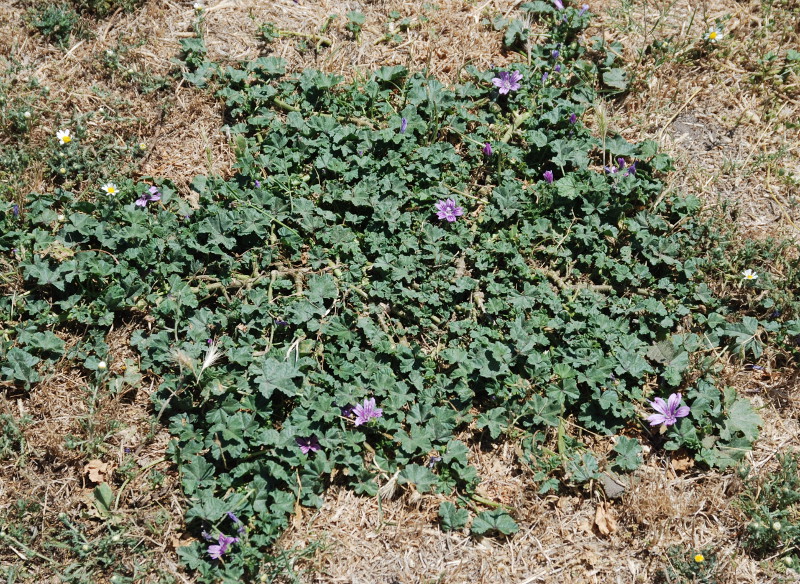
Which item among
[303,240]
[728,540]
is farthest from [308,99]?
[728,540]

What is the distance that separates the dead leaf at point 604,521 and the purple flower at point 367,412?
121cm

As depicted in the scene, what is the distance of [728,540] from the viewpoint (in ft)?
12.3

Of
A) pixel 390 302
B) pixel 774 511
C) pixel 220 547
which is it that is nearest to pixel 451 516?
pixel 220 547

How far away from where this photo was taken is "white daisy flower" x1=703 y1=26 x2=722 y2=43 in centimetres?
533

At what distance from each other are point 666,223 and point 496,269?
3.59ft

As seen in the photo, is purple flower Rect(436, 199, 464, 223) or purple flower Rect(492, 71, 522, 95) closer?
purple flower Rect(436, 199, 464, 223)

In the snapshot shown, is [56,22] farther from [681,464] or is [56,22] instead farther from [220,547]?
[681,464]

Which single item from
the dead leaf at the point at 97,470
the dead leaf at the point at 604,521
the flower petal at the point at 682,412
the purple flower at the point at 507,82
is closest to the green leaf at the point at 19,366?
the dead leaf at the point at 97,470

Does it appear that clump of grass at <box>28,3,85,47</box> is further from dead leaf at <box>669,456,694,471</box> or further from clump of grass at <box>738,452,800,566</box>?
clump of grass at <box>738,452,800,566</box>

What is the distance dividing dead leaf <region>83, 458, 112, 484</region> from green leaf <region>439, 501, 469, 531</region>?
1.72 metres

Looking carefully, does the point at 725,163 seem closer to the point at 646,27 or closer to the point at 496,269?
the point at 646,27

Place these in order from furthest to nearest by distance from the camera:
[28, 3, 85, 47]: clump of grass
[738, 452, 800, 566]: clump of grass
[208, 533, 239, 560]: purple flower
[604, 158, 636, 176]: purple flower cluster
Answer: [28, 3, 85, 47]: clump of grass < [604, 158, 636, 176]: purple flower cluster < [738, 452, 800, 566]: clump of grass < [208, 533, 239, 560]: purple flower

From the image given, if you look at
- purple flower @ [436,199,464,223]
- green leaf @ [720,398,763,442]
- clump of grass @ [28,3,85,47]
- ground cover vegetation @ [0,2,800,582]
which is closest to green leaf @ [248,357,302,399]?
ground cover vegetation @ [0,2,800,582]

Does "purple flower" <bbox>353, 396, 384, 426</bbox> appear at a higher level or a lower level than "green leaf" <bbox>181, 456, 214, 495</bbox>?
higher
